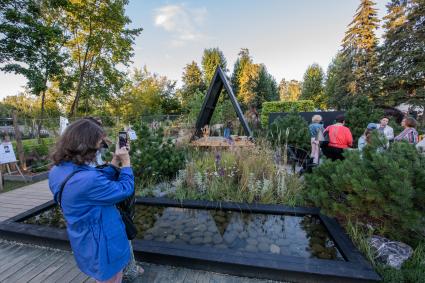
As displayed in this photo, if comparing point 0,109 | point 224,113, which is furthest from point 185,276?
point 0,109

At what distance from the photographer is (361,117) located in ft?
17.8

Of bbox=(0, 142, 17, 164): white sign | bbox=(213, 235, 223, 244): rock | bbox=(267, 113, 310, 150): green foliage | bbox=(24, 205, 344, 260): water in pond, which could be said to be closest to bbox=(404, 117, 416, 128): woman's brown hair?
bbox=(267, 113, 310, 150): green foliage

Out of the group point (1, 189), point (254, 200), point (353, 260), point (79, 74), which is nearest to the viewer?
point (353, 260)

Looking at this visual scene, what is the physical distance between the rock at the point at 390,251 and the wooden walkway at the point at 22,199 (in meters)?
4.81

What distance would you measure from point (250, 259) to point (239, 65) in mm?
24283

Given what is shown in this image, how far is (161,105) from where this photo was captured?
74.5ft

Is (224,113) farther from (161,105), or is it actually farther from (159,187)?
(161,105)

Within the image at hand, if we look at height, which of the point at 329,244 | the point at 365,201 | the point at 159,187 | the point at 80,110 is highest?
the point at 80,110

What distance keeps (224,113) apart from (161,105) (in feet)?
38.4

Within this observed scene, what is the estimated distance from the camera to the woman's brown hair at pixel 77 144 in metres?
1.12

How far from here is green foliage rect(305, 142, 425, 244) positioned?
1.73 m

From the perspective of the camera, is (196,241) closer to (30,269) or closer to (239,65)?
(30,269)

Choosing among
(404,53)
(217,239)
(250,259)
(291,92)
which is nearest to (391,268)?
(250,259)

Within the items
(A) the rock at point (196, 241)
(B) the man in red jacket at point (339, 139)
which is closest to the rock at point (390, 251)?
(A) the rock at point (196, 241)
